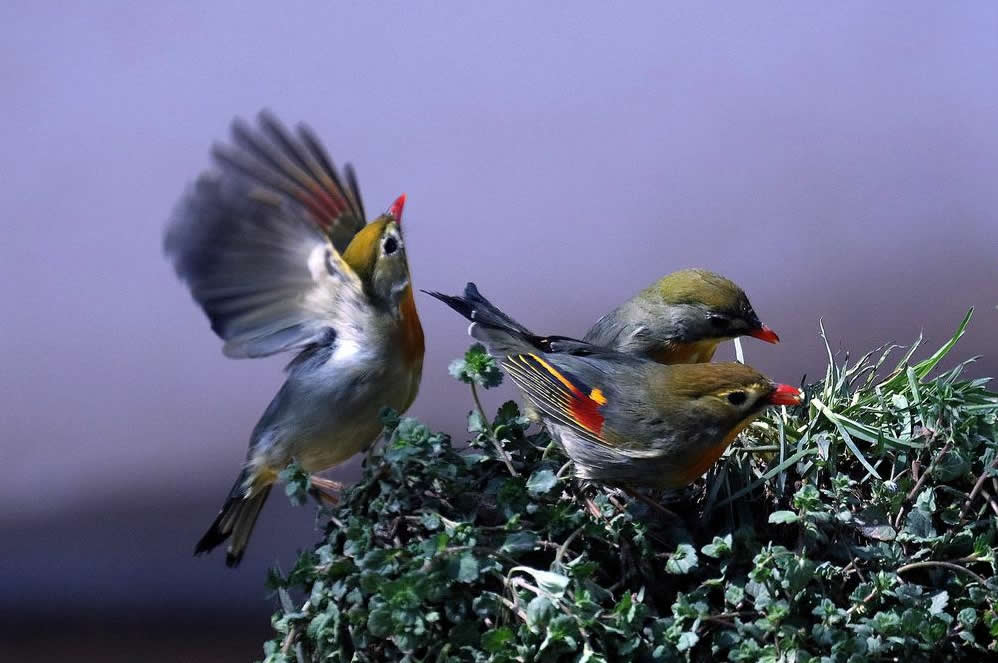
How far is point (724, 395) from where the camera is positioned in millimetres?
1119

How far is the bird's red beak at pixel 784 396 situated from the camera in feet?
3.66

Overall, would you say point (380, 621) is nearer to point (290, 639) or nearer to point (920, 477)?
point (290, 639)

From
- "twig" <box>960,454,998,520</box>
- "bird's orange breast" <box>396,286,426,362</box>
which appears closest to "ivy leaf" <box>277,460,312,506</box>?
"bird's orange breast" <box>396,286,426,362</box>

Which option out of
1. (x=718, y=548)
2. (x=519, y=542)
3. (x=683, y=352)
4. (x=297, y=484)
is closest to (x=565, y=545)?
(x=519, y=542)

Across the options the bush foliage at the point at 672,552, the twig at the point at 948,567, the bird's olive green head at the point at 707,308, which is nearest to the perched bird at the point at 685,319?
the bird's olive green head at the point at 707,308

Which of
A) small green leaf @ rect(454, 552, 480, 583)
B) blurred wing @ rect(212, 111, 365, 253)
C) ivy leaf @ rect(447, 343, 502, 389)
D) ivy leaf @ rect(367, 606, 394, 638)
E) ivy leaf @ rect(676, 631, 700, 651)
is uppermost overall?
blurred wing @ rect(212, 111, 365, 253)

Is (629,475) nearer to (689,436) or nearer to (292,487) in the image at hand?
(689,436)

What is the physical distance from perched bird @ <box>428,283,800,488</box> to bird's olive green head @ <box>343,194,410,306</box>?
175mm

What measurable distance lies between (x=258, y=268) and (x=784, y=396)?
0.60 metres

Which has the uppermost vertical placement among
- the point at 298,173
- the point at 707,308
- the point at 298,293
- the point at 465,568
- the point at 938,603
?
the point at 298,173

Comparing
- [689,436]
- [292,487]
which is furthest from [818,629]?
[292,487]

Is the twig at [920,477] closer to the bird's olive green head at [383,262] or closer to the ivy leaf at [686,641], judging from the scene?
the ivy leaf at [686,641]

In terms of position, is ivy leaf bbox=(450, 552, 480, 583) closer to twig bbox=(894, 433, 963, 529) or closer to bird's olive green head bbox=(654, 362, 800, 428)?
bird's olive green head bbox=(654, 362, 800, 428)

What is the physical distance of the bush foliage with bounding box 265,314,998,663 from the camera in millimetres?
991
